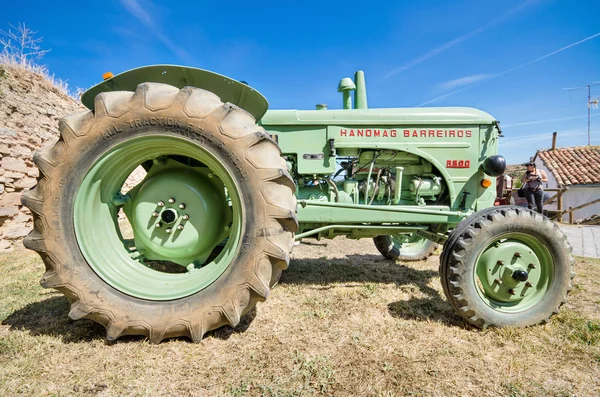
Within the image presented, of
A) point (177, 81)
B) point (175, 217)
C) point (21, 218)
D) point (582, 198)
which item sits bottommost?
point (582, 198)

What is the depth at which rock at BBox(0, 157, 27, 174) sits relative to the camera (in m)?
4.19

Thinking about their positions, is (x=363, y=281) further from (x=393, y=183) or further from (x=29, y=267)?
(x=29, y=267)

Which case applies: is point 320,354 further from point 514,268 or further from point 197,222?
point 514,268

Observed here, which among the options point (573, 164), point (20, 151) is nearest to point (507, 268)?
point (20, 151)

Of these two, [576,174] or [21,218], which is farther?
[576,174]

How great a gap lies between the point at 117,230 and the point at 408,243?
321cm

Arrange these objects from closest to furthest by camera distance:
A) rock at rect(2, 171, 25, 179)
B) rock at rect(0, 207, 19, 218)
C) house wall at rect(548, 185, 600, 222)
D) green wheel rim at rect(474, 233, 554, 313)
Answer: green wheel rim at rect(474, 233, 554, 313) < rock at rect(0, 207, 19, 218) < rock at rect(2, 171, 25, 179) < house wall at rect(548, 185, 600, 222)

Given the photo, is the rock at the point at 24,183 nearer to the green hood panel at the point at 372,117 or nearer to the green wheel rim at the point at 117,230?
the green wheel rim at the point at 117,230

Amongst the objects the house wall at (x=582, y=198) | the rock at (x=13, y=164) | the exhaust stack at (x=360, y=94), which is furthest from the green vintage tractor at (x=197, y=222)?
the house wall at (x=582, y=198)

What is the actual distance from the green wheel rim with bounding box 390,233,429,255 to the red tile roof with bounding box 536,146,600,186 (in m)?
12.7

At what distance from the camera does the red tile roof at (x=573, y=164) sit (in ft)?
40.7

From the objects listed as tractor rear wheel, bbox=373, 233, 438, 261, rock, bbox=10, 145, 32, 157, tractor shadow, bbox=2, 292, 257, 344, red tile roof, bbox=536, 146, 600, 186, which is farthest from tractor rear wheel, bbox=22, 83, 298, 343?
red tile roof, bbox=536, 146, 600, 186

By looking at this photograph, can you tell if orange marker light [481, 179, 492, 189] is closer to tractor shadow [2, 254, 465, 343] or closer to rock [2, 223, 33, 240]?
tractor shadow [2, 254, 465, 343]

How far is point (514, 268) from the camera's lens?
189 centimetres
